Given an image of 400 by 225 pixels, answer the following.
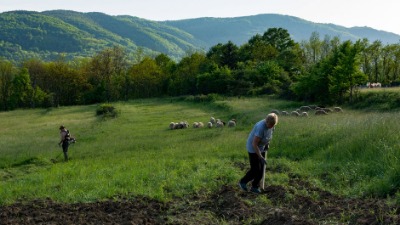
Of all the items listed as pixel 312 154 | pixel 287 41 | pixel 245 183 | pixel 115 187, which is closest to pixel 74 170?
pixel 115 187

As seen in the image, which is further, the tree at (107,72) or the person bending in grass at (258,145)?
the tree at (107,72)

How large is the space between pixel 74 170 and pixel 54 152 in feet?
30.8

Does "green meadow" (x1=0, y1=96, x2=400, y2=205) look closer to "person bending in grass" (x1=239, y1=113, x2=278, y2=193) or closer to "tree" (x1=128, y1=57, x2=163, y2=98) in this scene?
"person bending in grass" (x1=239, y1=113, x2=278, y2=193)

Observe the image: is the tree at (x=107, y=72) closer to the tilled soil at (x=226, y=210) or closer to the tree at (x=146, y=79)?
the tree at (x=146, y=79)

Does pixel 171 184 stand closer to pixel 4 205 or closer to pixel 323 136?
pixel 4 205

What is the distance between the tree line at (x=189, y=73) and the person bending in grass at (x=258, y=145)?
167ft

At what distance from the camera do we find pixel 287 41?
305ft

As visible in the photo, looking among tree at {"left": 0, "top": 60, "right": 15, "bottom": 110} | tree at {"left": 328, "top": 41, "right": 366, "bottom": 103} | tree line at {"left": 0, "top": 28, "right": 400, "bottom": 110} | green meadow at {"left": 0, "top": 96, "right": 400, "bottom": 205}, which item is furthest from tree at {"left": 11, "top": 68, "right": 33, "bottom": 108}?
tree at {"left": 328, "top": 41, "right": 366, "bottom": 103}

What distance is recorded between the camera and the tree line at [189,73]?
72.4 m

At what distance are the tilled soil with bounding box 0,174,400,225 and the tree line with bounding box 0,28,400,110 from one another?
5141 cm

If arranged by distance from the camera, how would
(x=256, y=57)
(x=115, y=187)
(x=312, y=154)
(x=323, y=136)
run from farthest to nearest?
1. (x=256, y=57)
2. (x=323, y=136)
3. (x=312, y=154)
4. (x=115, y=187)

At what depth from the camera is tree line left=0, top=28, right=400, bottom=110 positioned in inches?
2849

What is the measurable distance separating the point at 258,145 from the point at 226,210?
2.35 metres

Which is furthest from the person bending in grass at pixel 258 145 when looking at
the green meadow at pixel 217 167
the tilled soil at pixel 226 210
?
the green meadow at pixel 217 167
